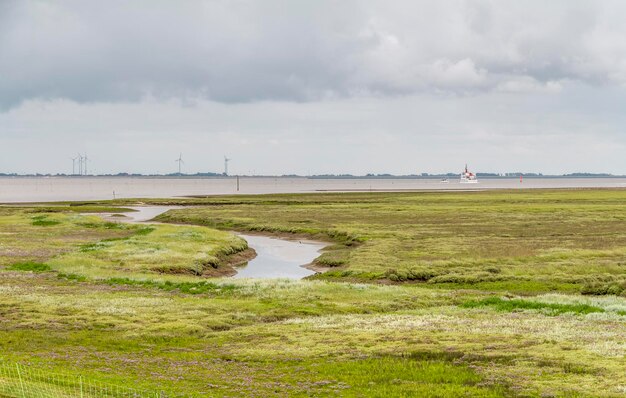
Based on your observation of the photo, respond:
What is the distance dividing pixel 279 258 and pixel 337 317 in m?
37.2

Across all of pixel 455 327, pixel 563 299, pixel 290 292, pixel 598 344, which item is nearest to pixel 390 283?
pixel 290 292

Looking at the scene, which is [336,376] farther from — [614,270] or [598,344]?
[614,270]

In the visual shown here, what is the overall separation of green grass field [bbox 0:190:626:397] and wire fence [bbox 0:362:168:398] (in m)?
1.20

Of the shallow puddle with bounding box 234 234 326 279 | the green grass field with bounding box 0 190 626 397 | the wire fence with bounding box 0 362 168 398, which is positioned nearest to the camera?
the wire fence with bounding box 0 362 168 398

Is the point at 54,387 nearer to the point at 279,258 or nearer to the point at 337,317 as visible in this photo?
the point at 337,317

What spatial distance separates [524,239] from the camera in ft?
259

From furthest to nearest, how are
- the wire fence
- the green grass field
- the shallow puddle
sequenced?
1. the shallow puddle
2. the green grass field
3. the wire fence

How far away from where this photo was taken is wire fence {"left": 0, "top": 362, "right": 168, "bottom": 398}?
835 inches

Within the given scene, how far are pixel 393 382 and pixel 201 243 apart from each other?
55.4 meters

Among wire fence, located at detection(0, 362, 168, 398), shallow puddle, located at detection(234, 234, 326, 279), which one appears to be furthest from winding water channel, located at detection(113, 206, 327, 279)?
wire fence, located at detection(0, 362, 168, 398)

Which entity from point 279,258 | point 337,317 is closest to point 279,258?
point 279,258

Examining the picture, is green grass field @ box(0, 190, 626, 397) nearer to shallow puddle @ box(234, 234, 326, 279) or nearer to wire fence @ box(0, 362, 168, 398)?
wire fence @ box(0, 362, 168, 398)

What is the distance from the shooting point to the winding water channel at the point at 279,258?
63.9 m

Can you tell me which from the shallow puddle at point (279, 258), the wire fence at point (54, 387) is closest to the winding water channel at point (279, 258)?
the shallow puddle at point (279, 258)
